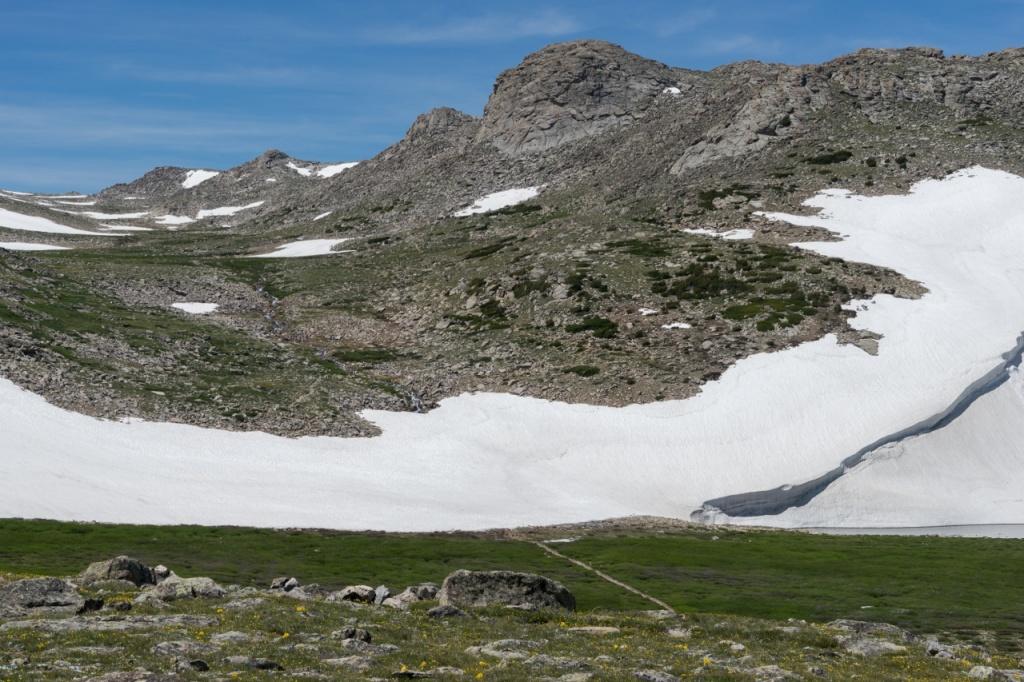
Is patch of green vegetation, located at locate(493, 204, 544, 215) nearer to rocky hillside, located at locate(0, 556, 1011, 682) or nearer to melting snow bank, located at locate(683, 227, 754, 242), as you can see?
melting snow bank, located at locate(683, 227, 754, 242)

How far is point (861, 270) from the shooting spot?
324 feet

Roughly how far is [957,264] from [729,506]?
49867 millimetres

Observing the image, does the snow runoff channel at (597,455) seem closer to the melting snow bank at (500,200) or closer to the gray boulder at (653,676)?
the gray boulder at (653,676)

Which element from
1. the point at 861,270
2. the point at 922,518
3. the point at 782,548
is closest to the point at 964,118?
the point at 861,270

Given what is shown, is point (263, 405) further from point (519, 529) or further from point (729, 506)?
point (729, 506)

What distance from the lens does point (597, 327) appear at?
9262 centimetres

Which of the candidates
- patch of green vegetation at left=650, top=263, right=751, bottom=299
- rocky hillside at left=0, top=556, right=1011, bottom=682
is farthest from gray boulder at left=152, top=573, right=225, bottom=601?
patch of green vegetation at left=650, top=263, right=751, bottom=299

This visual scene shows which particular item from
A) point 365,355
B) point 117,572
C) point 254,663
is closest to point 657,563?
point 117,572

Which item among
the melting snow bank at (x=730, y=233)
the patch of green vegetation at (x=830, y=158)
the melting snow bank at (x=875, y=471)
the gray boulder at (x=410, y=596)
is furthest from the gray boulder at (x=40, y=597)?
the patch of green vegetation at (x=830, y=158)

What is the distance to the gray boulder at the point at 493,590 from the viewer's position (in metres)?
32.4

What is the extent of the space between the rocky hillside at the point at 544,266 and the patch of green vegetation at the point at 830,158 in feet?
1.23

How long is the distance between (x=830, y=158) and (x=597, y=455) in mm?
76173

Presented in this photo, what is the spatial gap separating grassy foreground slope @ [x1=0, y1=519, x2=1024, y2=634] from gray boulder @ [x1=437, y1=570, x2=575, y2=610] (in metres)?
8.77

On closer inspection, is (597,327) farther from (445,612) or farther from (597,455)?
(445,612)
